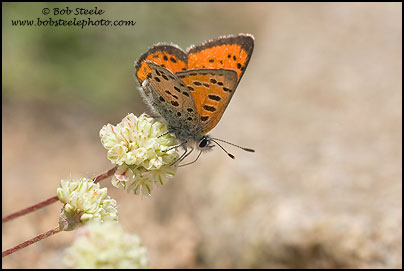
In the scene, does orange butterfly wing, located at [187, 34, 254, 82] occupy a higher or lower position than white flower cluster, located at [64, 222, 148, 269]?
higher

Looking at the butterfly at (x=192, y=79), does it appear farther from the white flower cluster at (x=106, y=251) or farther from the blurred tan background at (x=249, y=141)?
the blurred tan background at (x=249, y=141)

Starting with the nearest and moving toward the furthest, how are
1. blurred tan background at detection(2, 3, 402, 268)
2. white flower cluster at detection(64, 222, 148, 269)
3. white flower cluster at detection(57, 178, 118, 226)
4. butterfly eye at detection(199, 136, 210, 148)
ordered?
white flower cluster at detection(64, 222, 148, 269) < white flower cluster at detection(57, 178, 118, 226) < butterfly eye at detection(199, 136, 210, 148) < blurred tan background at detection(2, 3, 402, 268)

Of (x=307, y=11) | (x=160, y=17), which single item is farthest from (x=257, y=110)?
(x=307, y=11)

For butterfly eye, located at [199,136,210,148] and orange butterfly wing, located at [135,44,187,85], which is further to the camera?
butterfly eye, located at [199,136,210,148]

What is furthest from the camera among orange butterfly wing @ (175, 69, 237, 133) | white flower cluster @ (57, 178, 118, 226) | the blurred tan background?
the blurred tan background

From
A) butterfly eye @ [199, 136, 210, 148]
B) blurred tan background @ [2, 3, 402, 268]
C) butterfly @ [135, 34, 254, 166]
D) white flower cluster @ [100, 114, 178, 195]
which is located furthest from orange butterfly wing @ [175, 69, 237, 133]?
blurred tan background @ [2, 3, 402, 268]

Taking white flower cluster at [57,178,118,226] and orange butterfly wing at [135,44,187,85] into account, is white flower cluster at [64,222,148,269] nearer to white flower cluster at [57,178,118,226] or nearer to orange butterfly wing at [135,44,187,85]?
white flower cluster at [57,178,118,226]

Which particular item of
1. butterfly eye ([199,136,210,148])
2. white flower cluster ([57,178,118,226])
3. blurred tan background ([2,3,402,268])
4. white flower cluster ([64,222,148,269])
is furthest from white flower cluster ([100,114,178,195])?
blurred tan background ([2,3,402,268])

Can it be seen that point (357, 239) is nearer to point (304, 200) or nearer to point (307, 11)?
point (304, 200)
